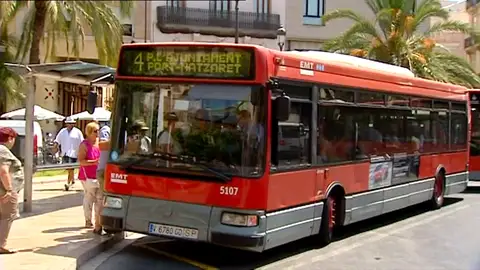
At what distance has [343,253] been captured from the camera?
396 inches

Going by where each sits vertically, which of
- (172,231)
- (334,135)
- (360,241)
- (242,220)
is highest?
(334,135)

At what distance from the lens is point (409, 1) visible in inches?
1152

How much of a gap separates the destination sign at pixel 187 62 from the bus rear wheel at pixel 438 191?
318 inches

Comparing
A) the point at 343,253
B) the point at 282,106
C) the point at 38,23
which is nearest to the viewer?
the point at 38,23

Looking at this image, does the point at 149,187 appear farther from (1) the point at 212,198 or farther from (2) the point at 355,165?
(2) the point at 355,165

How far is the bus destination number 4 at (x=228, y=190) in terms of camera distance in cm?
848

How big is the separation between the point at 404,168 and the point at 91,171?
5.98 metres

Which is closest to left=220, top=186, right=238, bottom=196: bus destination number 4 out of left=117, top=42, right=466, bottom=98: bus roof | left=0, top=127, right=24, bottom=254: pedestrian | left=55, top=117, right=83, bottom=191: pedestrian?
left=117, top=42, right=466, bottom=98: bus roof

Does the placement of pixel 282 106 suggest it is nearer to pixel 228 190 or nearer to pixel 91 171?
pixel 228 190

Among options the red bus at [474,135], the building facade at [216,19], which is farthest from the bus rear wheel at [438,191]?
the building facade at [216,19]

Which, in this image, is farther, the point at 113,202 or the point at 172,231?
the point at 113,202

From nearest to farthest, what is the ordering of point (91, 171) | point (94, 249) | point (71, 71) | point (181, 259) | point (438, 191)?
point (181, 259)
point (94, 249)
point (91, 171)
point (71, 71)
point (438, 191)

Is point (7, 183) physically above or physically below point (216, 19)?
below

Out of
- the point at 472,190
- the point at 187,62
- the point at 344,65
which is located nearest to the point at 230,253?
the point at 187,62
